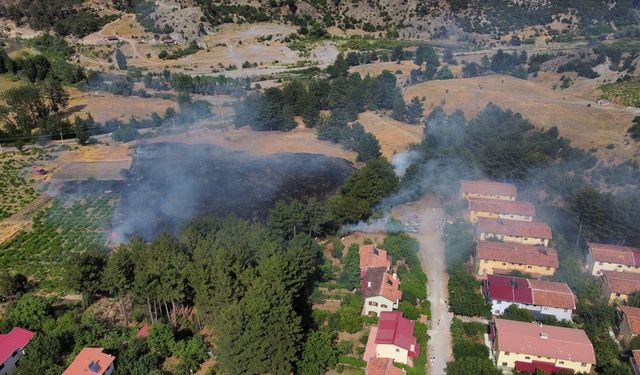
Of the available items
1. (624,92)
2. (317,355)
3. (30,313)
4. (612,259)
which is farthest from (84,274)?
(624,92)

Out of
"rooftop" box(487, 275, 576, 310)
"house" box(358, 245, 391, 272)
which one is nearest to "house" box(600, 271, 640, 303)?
"rooftop" box(487, 275, 576, 310)

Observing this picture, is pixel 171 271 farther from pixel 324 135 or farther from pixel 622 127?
pixel 622 127

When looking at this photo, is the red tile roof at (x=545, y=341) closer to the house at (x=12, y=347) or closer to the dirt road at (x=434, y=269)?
the dirt road at (x=434, y=269)

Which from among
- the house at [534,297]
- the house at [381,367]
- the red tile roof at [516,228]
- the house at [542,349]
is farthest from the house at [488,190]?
the house at [381,367]

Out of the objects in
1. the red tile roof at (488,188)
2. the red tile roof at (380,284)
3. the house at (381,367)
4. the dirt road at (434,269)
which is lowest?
the dirt road at (434,269)

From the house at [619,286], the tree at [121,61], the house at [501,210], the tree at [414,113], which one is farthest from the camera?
the tree at [121,61]

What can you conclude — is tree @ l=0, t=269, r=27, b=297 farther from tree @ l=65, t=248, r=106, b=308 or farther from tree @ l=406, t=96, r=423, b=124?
tree @ l=406, t=96, r=423, b=124

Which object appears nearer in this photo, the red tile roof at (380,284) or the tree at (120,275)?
the tree at (120,275)

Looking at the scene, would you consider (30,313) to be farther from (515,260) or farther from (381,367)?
(515,260)
